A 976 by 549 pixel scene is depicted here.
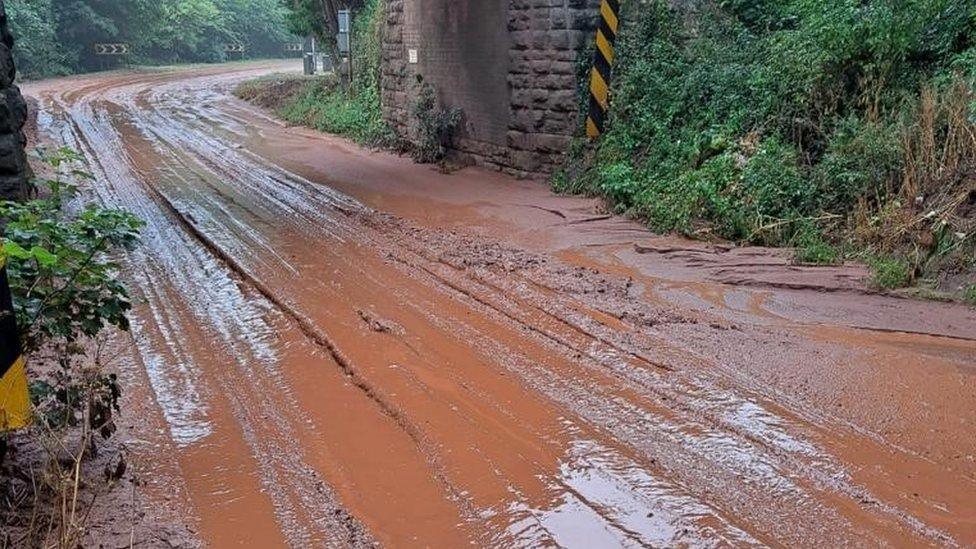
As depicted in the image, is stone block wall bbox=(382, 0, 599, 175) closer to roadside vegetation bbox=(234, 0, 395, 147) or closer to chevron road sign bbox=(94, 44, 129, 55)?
roadside vegetation bbox=(234, 0, 395, 147)

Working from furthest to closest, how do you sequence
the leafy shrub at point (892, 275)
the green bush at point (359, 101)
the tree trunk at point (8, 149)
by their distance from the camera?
the green bush at point (359, 101) → the tree trunk at point (8, 149) → the leafy shrub at point (892, 275)

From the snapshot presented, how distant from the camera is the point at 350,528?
3.08 meters

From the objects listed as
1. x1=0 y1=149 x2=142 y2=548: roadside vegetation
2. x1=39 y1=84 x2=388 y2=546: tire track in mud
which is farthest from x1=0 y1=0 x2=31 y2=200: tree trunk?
x1=39 y1=84 x2=388 y2=546: tire track in mud

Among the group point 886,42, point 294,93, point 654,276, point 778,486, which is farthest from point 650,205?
point 294,93

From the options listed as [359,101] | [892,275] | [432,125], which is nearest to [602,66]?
[432,125]

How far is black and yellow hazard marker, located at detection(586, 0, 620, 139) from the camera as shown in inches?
388

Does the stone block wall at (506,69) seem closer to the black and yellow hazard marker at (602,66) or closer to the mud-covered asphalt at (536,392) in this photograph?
the black and yellow hazard marker at (602,66)

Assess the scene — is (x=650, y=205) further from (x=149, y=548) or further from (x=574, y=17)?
(x=149, y=548)

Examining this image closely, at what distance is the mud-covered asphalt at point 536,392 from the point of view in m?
3.13

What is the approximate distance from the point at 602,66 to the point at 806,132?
3.11m

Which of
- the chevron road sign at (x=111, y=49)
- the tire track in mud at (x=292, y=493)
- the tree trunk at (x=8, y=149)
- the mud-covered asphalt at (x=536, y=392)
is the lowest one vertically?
the tire track in mud at (x=292, y=493)

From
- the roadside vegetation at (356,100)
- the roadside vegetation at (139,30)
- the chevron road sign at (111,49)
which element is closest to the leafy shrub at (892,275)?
the roadside vegetation at (356,100)

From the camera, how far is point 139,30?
34188 millimetres

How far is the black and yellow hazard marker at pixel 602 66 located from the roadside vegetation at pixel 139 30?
47.2 feet
